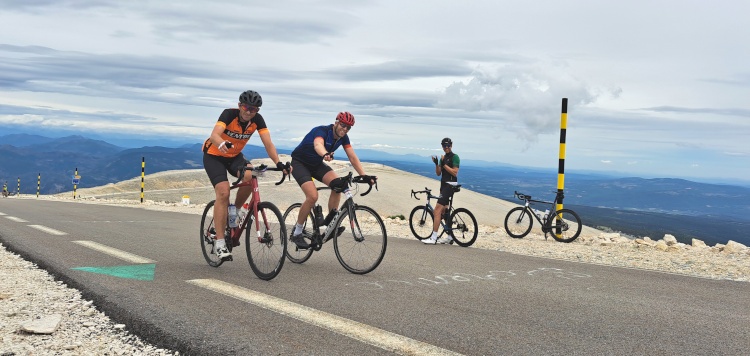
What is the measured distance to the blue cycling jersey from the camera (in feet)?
24.3

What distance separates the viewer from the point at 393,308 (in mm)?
5094

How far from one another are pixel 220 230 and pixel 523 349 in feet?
13.8

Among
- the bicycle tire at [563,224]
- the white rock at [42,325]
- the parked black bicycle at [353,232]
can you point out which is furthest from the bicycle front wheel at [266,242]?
the bicycle tire at [563,224]

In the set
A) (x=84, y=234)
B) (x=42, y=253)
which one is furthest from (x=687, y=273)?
(x=84, y=234)

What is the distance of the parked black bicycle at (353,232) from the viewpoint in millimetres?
6938

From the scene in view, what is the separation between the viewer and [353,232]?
23.2 feet

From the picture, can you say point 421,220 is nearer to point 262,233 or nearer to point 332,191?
point 332,191

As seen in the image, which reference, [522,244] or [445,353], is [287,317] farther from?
[522,244]

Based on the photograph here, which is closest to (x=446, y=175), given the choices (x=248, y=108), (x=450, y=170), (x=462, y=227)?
Result: (x=450, y=170)

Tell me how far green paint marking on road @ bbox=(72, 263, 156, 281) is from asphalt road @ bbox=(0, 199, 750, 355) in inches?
0.8

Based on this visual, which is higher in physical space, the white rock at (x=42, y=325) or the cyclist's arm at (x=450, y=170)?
the cyclist's arm at (x=450, y=170)

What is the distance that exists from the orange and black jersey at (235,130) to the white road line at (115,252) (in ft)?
5.91

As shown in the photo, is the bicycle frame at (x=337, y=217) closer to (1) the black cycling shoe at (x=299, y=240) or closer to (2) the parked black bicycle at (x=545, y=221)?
(1) the black cycling shoe at (x=299, y=240)

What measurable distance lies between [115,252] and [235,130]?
9.52ft
